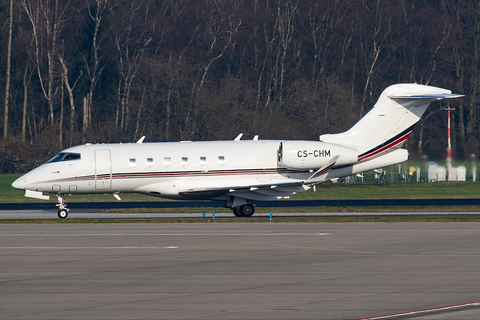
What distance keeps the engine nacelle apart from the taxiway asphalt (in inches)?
249

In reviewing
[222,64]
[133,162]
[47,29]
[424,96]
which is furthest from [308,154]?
Answer: [222,64]

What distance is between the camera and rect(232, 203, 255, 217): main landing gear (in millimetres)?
29375

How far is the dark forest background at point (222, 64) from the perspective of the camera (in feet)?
197

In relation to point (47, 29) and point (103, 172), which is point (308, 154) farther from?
point (47, 29)

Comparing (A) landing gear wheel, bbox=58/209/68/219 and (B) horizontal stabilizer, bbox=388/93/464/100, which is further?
(B) horizontal stabilizer, bbox=388/93/464/100

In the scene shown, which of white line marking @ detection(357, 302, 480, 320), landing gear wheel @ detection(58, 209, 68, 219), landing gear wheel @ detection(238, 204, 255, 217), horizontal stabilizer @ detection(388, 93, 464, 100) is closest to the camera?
white line marking @ detection(357, 302, 480, 320)

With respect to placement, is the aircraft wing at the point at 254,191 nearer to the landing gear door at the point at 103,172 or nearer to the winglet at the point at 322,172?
the winglet at the point at 322,172

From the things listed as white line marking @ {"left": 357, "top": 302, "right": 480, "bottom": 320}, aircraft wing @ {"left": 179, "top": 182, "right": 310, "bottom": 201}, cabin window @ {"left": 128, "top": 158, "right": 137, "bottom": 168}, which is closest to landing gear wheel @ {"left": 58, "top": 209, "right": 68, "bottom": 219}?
cabin window @ {"left": 128, "top": 158, "right": 137, "bottom": 168}

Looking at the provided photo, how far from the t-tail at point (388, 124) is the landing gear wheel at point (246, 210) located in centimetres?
560

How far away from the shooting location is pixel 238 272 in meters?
14.5

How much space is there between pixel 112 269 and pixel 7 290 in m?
2.80

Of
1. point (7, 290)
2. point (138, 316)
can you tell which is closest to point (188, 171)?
point (7, 290)

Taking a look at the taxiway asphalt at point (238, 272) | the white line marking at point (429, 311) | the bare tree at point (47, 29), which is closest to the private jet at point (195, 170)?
the taxiway asphalt at point (238, 272)

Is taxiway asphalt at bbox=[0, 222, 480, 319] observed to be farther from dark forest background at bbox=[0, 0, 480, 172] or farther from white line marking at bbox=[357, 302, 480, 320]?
dark forest background at bbox=[0, 0, 480, 172]
